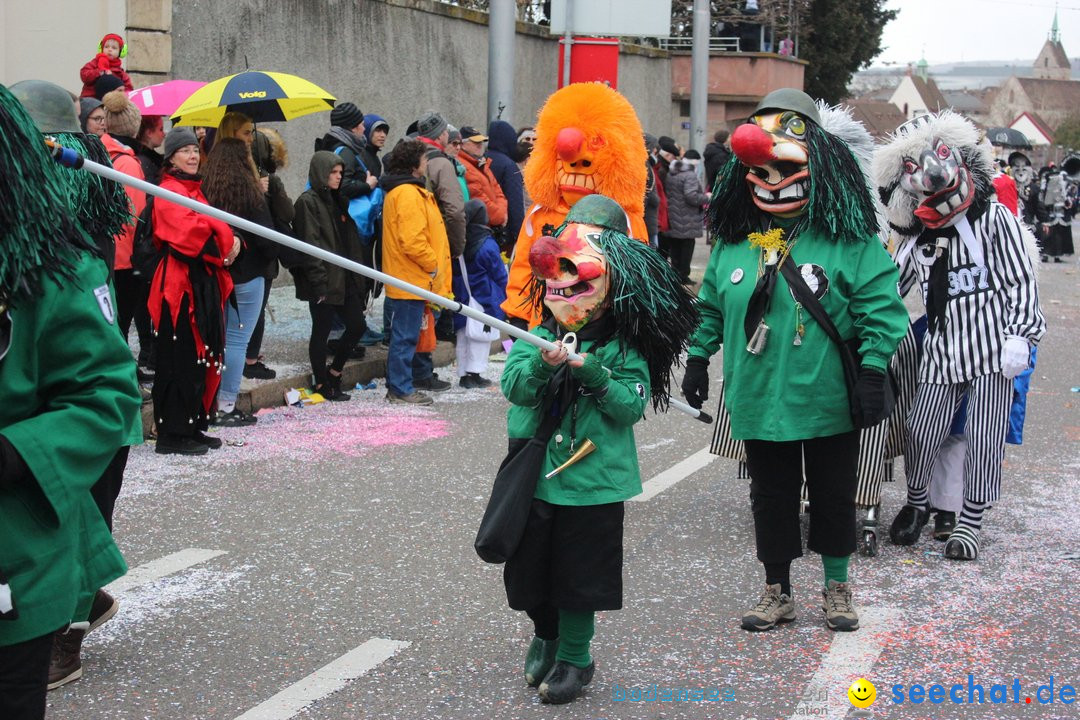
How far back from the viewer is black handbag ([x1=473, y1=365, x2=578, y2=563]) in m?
3.79

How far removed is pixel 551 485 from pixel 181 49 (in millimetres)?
9250

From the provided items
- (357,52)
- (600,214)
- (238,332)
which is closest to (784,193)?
(600,214)

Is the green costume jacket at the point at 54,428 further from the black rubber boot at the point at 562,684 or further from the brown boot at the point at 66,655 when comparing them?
the black rubber boot at the point at 562,684

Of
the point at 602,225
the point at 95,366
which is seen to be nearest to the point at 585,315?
the point at 602,225

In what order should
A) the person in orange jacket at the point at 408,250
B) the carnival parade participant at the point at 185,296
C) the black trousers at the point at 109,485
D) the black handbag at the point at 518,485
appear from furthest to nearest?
1. the person in orange jacket at the point at 408,250
2. the carnival parade participant at the point at 185,296
3. the black trousers at the point at 109,485
4. the black handbag at the point at 518,485

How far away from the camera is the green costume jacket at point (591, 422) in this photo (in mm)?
3869

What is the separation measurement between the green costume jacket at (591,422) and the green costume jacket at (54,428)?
145 cm

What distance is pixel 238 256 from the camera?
746 centimetres

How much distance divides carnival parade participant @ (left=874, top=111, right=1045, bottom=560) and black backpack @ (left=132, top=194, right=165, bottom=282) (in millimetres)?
3806

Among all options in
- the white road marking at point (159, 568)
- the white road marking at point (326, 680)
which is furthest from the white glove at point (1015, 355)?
the white road marking at point (159, 568)

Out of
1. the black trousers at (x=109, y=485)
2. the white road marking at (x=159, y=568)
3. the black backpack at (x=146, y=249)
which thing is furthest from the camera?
the black backpack at (x=146, y=249)

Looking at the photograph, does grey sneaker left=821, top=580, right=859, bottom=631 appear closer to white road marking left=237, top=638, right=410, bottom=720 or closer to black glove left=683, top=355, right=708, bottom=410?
black glove left=683, top=355, right=708, bottom=410

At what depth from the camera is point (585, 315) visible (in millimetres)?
3959

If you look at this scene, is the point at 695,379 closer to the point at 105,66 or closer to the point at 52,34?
the point at 105,66
